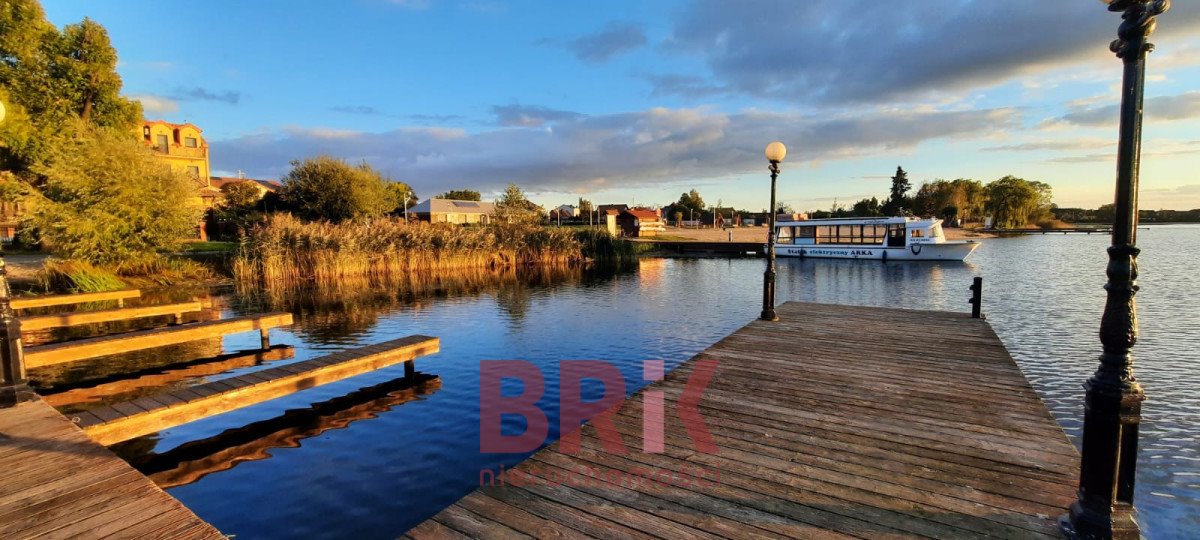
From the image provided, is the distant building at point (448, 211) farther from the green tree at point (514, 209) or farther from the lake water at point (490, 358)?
the lake water at point (490, 358)

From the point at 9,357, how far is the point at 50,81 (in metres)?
25.5

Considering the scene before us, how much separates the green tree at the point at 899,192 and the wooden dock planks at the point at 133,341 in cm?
11103

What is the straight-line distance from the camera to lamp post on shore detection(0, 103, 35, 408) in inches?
206

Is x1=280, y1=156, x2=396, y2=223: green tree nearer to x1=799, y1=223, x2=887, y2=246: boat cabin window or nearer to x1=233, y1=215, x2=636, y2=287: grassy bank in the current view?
x1=233, y1=215, x2=636, y2=287: grassy bank

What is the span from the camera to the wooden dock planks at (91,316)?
34.4 ft

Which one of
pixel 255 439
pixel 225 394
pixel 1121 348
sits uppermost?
pixel 1121 348

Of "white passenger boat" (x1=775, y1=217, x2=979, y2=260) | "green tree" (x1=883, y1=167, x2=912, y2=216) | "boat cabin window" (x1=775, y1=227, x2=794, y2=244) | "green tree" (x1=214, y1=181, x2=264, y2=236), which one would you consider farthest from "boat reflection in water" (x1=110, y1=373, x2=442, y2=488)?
"green tree" (x1=883, y1=167, x2=912, y2=216)

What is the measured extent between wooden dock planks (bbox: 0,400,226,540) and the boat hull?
41095 millimetres

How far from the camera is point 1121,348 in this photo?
110 inches

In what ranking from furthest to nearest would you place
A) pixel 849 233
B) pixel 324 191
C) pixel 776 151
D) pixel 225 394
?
pixel 849 233, pixel 324 191, pixel 776 151, pixel 225 394

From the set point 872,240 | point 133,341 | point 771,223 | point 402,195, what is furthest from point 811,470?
point 402,195

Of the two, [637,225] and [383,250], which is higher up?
[637,225]

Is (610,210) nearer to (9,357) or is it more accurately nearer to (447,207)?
(447,207)

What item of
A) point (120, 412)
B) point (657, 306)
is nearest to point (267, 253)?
point (657, 306)
